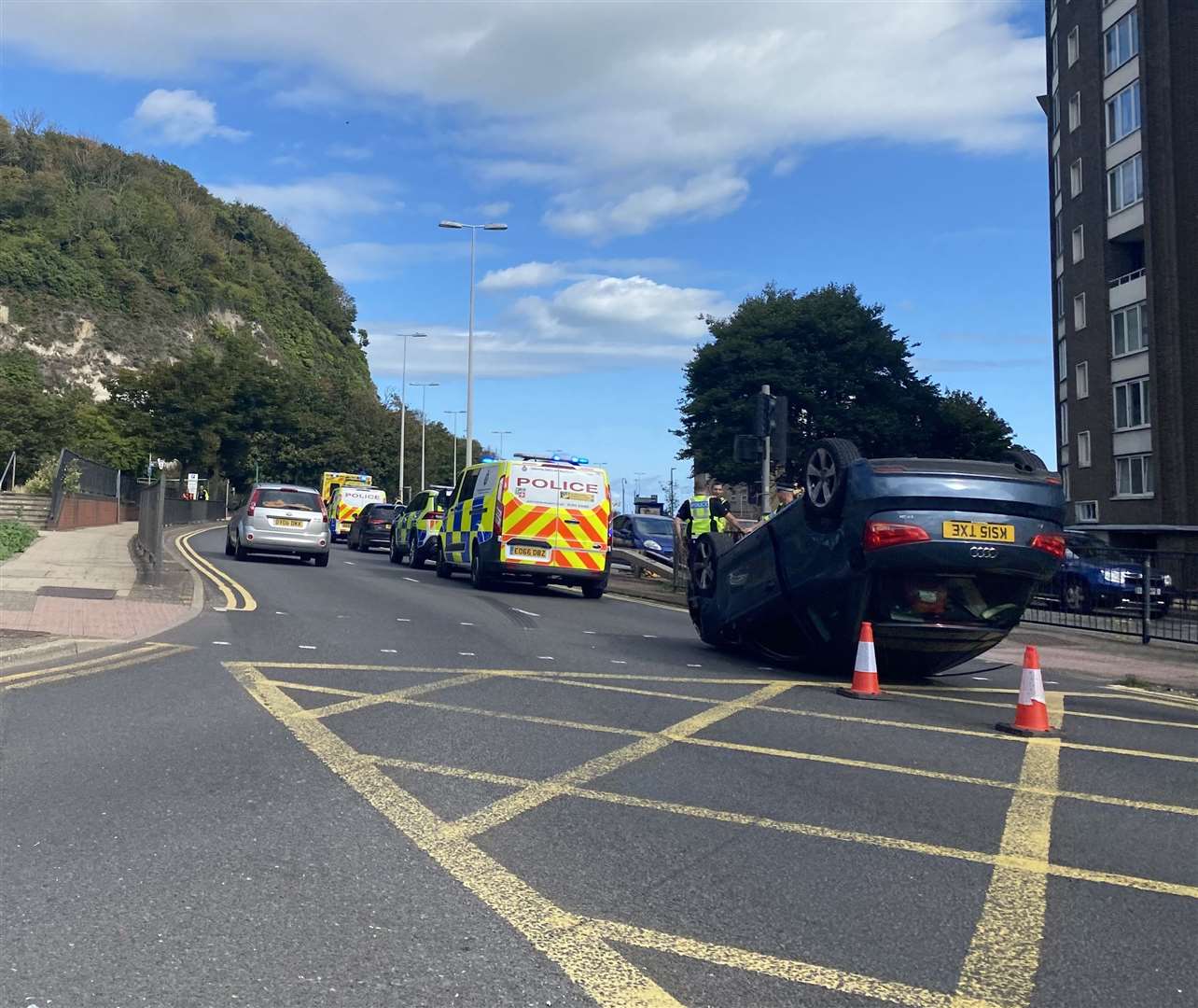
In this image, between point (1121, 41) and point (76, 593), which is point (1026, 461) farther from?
point (1121, 41)

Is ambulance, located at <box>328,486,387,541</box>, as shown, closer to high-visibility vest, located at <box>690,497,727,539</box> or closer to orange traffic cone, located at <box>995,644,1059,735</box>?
high-visibility vest, located at <box>690,497,727,539</box>

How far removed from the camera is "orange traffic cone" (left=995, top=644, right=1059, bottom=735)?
25.1ft

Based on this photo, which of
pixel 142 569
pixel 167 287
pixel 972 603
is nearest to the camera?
pixel 972 603

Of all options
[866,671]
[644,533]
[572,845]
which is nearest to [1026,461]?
[866,671]

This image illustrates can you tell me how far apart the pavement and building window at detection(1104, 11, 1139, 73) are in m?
34.7

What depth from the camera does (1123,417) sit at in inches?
1551

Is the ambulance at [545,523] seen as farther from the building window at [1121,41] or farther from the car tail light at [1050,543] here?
the building window at [1121,41]

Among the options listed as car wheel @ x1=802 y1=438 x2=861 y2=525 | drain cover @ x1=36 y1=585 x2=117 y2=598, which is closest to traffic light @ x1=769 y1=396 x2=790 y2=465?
car wheel @ x1=802 y1=438 x2=861 y2=525

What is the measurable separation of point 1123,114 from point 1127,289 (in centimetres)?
605

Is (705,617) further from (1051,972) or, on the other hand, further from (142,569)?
(142,569)

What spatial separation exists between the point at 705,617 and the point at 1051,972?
26.8 ft

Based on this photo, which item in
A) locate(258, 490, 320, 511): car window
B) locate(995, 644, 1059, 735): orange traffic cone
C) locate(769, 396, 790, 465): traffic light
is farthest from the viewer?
locate(258, 490, 320, 511): car window

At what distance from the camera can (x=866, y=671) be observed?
29.0 feet

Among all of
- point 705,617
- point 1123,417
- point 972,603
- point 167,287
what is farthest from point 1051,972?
point 167,287
